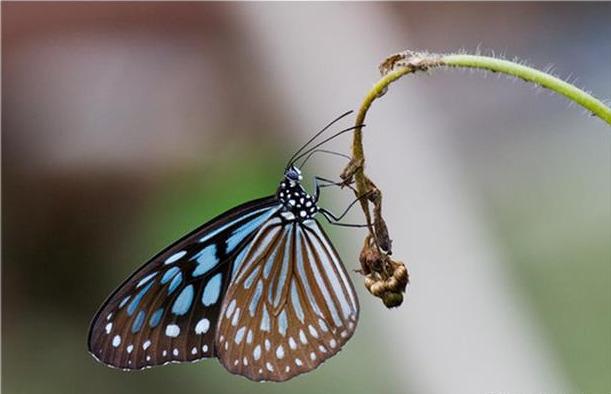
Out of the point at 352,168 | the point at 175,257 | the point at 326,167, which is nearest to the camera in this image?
the point at 352,168

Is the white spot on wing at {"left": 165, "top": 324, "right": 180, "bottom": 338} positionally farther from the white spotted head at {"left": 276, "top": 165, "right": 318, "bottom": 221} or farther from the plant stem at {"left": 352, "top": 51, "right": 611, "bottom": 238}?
the plant stem at {"left": 352, "top": 51, "right": 611, "bottom": 238}

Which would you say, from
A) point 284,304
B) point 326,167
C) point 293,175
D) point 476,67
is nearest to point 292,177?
point 293,175

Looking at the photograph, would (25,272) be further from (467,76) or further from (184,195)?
(467,76)

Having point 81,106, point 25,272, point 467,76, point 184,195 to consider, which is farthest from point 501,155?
point 25,272

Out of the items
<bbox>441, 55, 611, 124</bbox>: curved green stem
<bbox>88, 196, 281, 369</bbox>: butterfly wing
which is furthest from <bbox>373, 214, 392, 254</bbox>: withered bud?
<bbox>88, 196, 281, 369</bbox>: butterfly wing

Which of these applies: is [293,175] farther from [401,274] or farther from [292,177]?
[401,274]

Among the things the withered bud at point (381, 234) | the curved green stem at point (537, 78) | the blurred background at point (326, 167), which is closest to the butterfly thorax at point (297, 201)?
the withered bud at point (381, 234)

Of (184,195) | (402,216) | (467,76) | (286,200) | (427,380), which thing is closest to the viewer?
(286,200)
